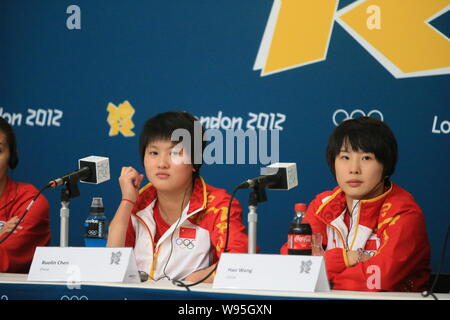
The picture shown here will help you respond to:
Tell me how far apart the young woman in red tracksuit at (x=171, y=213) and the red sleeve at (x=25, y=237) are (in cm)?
42

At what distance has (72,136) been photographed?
370 centimetres

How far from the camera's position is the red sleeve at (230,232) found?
2582 millimetres

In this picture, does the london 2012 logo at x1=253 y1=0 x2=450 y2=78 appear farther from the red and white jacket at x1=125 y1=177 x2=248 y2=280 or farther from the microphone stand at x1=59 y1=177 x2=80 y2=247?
the microphone stand at x1=59 y1=177 x2=80 y2=247

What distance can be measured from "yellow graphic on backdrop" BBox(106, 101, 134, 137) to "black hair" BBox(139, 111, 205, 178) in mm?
819

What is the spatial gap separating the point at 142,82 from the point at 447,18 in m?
1.50

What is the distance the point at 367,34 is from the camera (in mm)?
3256

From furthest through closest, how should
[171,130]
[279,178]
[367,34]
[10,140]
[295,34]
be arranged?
1. [295,34]
2. [367,34]
3. [10,140]
4. [171,130]
5. [279,178]

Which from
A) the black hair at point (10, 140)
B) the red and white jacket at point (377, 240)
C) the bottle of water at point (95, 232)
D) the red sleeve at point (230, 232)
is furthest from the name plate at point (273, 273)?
the black hair at point (10, 140)

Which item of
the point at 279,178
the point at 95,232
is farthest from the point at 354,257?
the point at 95,232

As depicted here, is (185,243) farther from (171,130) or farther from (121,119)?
(121,119)

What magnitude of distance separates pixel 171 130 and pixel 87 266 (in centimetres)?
72

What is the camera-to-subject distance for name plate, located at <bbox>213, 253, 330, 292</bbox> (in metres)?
1.98

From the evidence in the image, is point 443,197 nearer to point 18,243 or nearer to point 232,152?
point 232,152
